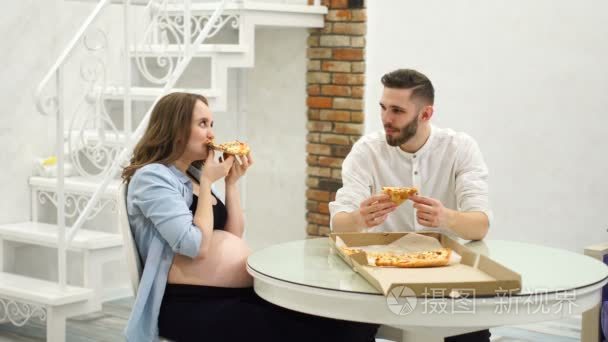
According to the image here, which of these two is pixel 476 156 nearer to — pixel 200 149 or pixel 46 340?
pixel 200 149

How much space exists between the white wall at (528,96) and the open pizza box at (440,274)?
2422 mm

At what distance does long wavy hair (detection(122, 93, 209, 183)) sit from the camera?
310 centimetres

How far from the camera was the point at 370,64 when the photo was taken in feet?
19.4

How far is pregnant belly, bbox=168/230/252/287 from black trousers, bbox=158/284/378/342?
35 millimetres

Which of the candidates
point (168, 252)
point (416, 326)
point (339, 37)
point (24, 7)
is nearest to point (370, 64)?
point (339, 37)

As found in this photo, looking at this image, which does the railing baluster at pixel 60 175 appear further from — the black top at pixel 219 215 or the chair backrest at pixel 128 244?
the chair backrest at pixel 128 244

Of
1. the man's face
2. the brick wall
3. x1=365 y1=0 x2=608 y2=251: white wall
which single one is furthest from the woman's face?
the brick wall

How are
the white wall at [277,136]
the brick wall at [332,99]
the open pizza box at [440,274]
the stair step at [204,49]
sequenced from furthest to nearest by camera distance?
1. the white wall at [277,136]
2. the brick wall at [332,99]
3. the stair step at [204,49]
4. the open pizza box at [440,274]

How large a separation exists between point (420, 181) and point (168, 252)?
1074mm

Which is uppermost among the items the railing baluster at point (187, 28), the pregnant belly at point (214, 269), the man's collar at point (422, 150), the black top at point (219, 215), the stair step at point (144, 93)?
the railing baluster at point (187, 28)

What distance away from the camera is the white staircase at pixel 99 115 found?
178 inches

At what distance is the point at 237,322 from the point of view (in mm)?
2883

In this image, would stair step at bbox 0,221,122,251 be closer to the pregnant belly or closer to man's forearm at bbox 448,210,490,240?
the pregnant belly

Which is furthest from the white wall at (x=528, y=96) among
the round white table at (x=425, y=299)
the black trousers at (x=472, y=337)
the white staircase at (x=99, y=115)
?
the round white table at (x=425, y=299)
